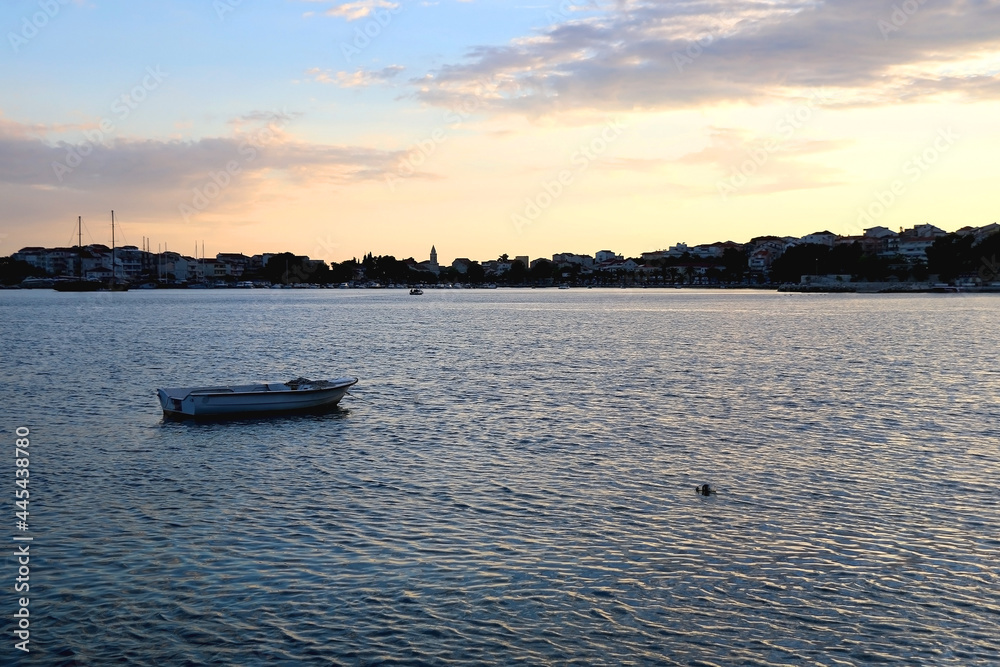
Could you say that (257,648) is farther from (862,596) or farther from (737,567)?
(862,596)

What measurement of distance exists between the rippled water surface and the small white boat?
88 centimetres

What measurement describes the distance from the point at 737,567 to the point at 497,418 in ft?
51.8

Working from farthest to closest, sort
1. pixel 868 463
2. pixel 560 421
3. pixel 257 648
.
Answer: pixel 560 421 < pixel 868 463 < pixel 257 648

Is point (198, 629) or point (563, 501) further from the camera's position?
point (563, 501)

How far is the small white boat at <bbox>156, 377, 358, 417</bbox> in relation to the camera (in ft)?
95.9

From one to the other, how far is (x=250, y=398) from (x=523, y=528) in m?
16.5

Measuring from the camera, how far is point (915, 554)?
14.4 meters

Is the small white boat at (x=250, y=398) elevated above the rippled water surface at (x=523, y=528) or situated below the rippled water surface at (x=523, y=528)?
above

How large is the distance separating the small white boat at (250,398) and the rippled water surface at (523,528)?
879 mm

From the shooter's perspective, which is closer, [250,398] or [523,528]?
[523,528]

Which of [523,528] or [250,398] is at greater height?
[250,398]

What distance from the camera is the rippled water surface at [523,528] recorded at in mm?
11352

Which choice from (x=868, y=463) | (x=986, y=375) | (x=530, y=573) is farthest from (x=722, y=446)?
(x=986, y=375)

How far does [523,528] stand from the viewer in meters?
16.0
